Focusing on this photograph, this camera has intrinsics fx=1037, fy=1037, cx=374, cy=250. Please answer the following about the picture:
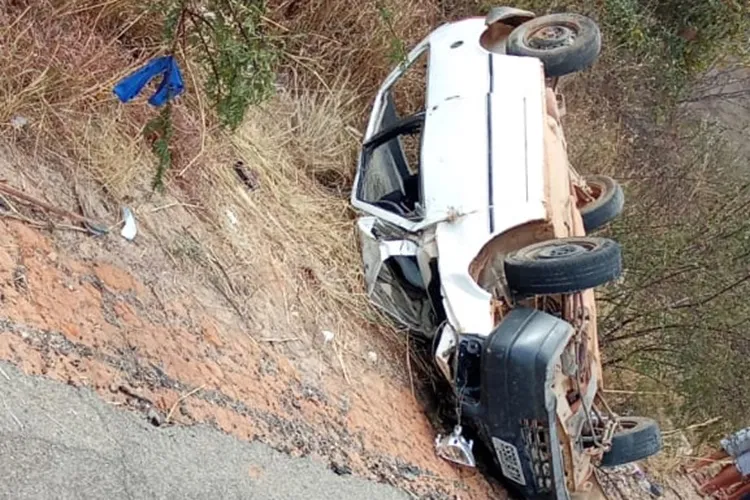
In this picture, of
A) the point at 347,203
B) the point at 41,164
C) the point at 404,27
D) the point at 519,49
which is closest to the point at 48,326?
the point at 41,164

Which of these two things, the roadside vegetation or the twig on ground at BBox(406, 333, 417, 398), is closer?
the roadside vegetation

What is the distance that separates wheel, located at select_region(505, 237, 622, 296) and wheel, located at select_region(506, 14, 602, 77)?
64.1 inches

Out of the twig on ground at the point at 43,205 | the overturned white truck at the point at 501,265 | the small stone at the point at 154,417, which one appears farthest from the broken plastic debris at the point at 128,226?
the overturned white truck at the point at 501,265

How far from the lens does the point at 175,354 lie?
4.31 m

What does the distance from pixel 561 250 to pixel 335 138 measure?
6.54ft

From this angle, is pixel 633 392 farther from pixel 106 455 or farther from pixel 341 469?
pixel 106 455

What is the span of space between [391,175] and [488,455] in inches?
73.9

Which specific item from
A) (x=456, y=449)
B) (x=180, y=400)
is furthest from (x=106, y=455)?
(x=456, y=449)

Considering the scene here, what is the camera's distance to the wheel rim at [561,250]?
5.35 meters

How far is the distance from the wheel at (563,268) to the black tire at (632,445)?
111 cm

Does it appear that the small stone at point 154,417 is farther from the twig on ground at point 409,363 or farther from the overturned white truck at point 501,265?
the twig on ground at point 409,363

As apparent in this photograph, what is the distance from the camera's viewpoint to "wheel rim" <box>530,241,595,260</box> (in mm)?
5348

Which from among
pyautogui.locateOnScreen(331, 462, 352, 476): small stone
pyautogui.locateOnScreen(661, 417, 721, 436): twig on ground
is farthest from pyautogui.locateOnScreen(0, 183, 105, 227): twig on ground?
pyautogui.locateOnScreen(661, 417, 721, 436): twig on ground

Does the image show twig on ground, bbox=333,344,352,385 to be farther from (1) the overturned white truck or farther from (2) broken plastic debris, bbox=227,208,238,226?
(2) broken plastic debris, bbox=227,208,238,226
